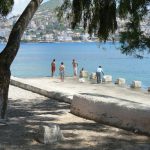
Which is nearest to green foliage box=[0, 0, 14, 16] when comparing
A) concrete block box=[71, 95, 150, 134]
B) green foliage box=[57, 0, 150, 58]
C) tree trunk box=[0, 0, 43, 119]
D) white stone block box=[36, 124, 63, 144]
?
green foliage box=[57, 0, 150, 58]

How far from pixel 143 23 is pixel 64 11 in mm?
2782

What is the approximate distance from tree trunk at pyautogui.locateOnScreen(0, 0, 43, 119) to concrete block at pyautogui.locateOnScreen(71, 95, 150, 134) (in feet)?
7.35

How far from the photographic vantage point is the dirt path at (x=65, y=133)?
9.66 metres

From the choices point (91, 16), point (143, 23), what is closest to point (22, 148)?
point (143, 23)

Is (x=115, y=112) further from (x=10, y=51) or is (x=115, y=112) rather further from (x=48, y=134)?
(x=10, y=51)

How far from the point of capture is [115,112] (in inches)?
454

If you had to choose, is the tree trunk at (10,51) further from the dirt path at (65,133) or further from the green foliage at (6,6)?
the green foliage at (6,6)

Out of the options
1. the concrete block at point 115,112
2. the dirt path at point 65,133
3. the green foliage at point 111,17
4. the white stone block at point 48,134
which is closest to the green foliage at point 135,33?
the green foliage at point 111,17

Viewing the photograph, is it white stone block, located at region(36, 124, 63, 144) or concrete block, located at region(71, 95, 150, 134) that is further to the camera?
concrete block, located at region(71, 95, 150, 134)

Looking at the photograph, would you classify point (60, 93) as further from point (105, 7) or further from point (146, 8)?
point (146, 8)

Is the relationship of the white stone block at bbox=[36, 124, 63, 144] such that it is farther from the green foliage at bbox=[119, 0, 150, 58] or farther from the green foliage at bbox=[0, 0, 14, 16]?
the green foliage at bbox=[0, 0, 14, 16]

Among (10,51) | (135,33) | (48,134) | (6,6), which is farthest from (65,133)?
(6,6)

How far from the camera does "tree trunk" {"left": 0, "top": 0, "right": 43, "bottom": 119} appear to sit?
37.8 feet

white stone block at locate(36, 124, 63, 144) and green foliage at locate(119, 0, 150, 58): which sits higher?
green foliage at locate(119, 0, 150, 58)
